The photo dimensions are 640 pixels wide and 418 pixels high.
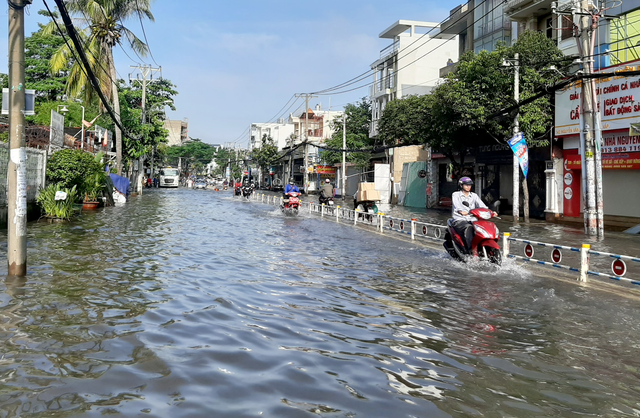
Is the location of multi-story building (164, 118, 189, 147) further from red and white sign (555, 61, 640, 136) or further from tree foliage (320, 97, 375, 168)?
red and white sign (555, 61, 640, 136)

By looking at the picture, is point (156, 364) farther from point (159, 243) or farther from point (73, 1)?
point (73, 1)

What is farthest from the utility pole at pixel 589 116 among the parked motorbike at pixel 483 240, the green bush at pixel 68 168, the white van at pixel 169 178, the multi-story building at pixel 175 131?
the multi-story building at pixel 175 131

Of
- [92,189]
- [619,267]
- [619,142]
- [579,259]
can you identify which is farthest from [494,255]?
[92,189]

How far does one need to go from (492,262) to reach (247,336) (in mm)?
6038

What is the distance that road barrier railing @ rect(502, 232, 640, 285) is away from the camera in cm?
862

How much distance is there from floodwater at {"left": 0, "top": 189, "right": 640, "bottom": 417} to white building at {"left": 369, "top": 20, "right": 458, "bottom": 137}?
1703 inches

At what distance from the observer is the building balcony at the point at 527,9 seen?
1075 inches

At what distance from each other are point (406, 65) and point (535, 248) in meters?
37.9

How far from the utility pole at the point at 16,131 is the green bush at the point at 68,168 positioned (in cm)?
1274

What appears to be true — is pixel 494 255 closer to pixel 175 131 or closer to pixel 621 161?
pixel 621 161

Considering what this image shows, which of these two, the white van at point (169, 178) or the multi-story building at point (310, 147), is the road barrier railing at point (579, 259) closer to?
the multi-story building at point (310, 147)

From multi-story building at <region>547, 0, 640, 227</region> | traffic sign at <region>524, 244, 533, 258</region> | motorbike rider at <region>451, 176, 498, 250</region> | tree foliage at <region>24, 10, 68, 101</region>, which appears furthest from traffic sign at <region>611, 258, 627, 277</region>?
tree foliage at <region>24, 10, 68, 101</region>

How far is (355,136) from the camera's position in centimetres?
5544

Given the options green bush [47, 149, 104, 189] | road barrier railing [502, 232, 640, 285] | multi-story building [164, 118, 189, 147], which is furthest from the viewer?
multi-story building [164, 118, 189, 147]
